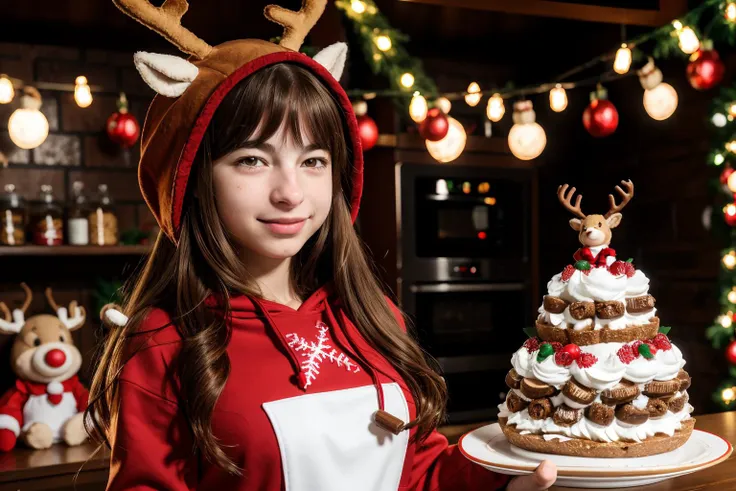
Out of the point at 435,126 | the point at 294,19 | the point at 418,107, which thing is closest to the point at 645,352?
the point at 294,19

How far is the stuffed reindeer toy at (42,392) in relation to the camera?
7.48 feet

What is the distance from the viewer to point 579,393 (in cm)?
116

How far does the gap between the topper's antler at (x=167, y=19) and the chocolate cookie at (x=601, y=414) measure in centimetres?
80

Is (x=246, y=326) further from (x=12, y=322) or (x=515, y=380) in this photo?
(x=12, y=322)

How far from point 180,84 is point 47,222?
1.79m

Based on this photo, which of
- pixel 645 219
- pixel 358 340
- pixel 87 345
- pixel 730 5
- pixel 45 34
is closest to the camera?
pixel 358 340

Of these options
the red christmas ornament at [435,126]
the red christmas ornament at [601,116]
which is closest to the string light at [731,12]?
the red christmas ornament at [601,116]

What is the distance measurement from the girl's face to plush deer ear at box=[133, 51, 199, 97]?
0.12 m

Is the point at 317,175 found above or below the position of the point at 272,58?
below

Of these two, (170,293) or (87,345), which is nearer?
(170,293)

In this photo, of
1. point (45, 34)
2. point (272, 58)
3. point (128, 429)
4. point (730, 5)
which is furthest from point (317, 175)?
point (45, 34)

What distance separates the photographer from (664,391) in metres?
1.17

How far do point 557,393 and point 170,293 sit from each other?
0.63 m

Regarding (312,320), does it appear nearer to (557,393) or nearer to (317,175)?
(317,175)
